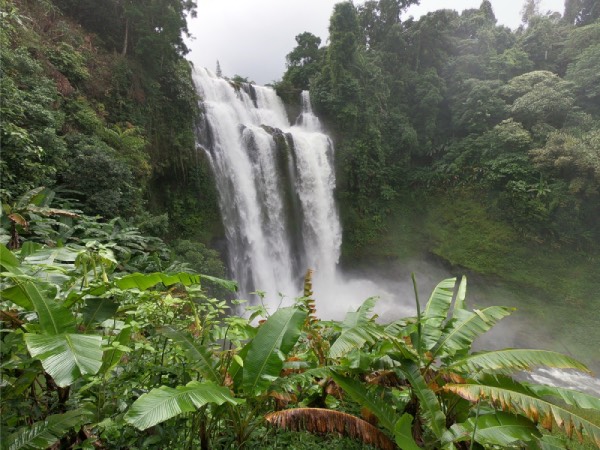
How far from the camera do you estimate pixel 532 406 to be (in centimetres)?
194

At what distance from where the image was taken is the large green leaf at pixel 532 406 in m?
1.91

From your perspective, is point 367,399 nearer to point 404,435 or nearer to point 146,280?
point 404,435

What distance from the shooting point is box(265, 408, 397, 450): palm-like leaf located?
1933 millimetres

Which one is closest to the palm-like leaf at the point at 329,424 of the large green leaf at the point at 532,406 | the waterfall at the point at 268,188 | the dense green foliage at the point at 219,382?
the dense green foliage at the point at 219,382

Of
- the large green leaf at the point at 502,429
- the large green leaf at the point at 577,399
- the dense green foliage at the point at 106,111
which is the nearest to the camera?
the large green leaf at the point at 502,429

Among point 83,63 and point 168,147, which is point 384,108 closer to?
point 168,147

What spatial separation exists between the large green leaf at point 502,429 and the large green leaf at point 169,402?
1.48 meters

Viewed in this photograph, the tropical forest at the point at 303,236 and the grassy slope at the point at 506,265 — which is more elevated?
the tropical forest at the point at 303,236

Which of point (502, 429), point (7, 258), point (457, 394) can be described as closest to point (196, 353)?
point (7, 258)

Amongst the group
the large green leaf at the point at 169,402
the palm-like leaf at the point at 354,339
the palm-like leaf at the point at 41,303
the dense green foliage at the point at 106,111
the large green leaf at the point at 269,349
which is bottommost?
the palm-like leaf at the point at 354,339

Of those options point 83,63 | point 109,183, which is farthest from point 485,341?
point 83,63

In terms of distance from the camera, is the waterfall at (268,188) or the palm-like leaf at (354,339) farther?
the waterfall at (268,188)

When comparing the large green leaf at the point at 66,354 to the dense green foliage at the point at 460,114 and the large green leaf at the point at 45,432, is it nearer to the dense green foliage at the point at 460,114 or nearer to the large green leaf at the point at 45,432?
the large green leaf at the point at 45,432

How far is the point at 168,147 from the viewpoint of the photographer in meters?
12.3
